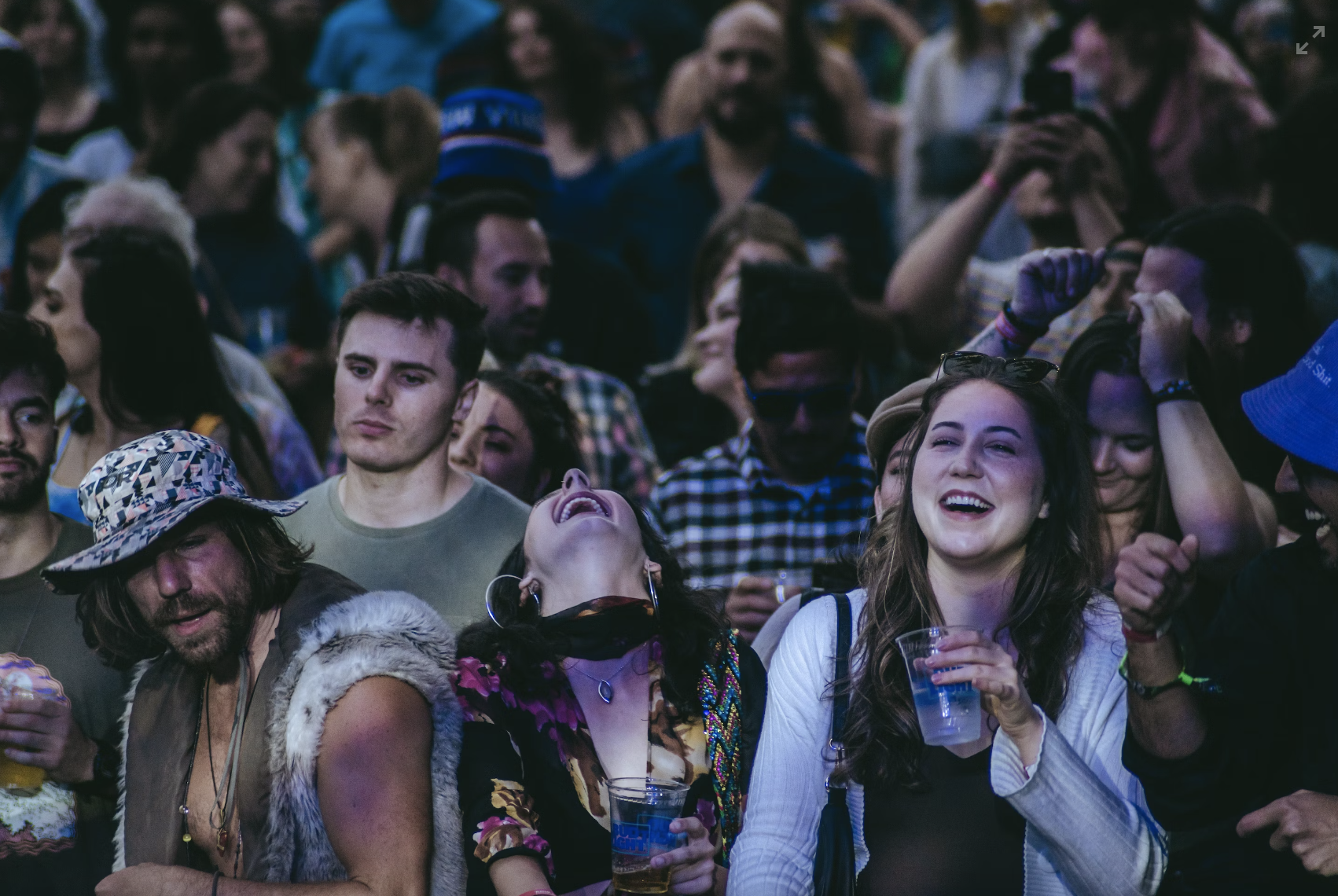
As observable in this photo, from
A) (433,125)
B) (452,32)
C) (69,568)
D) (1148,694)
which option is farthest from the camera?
(452,32)

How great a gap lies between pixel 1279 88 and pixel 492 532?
542 cm

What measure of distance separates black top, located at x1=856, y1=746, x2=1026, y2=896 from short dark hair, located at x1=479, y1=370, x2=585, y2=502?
181 centimetres

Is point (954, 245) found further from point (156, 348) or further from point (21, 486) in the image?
point (21, 486)

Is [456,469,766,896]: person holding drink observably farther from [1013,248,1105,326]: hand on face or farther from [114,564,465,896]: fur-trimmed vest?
[1013,248,1105,326]: hand on face

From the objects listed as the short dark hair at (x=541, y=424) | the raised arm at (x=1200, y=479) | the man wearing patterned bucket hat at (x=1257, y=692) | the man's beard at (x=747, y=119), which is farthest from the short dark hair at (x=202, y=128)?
the man wearing patterned bucket hat at (x=1257, y=692)

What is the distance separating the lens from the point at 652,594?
382 cm

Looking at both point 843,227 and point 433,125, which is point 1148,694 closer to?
point 843,227

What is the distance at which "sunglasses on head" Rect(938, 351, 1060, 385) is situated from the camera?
144 inches

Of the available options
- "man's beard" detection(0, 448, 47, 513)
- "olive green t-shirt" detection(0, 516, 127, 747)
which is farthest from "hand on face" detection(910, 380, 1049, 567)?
"man's beard" detection(0, 448, 47, 513)

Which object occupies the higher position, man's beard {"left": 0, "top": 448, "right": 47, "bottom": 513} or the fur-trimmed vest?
man's beard {"left": 0, "top": 448, "right": 47, "bottom": 513}

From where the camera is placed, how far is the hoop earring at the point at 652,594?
3795 mm

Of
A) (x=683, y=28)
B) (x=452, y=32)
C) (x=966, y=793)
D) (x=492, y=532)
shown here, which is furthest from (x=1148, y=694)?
(x=683, y=28)

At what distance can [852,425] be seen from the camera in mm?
5086

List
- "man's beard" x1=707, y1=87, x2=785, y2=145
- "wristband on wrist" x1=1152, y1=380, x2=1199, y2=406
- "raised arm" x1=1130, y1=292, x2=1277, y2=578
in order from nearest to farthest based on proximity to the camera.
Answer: "raised arm" x1=1130, y1=292, x2=1277, y2=578 < "wristband on wrist" x1=1152, y1=380, x2=1199, y2=406 < "man's beard" x1=707, y1=87, x2=785, y2=145
